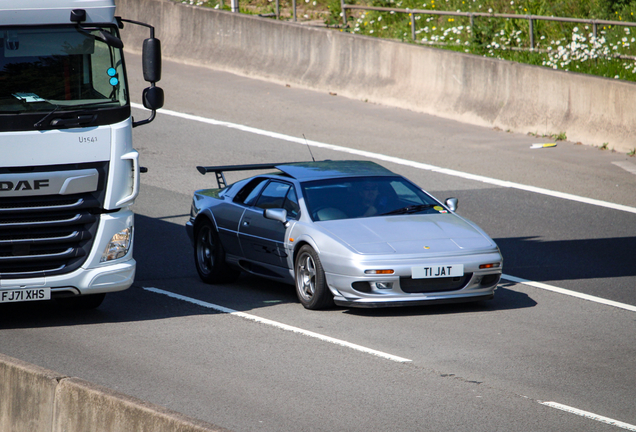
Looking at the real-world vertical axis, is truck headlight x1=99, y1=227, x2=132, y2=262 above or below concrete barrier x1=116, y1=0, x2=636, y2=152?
below

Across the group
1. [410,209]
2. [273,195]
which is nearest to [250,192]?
[273,195]

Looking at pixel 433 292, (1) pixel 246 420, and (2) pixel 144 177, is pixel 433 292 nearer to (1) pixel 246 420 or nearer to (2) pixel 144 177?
Result: (1) pixel 246 420

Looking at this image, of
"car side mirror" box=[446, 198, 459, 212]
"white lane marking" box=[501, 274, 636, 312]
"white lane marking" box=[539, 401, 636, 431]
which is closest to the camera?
"white lane marking" box=[539, 401, 636, 431]

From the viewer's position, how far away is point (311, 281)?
32.3 ft

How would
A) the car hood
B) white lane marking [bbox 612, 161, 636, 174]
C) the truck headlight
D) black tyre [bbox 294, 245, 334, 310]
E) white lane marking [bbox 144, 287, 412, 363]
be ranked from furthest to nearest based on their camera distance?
1. white lane marking [bbox 612, 161, 636, 174]
2. black tyre [bbox 294, 245, 334, 310]
3. the car hood
4. the truck headlight
5. white lane marking [bbox 144, 287, 412, 363]

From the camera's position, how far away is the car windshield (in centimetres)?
1021

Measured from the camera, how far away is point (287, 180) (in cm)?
1078

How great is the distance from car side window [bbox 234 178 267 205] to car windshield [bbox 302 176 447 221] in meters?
0.87

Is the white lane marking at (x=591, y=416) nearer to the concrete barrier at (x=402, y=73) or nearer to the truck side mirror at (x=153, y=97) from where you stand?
the truck side mirror at (x=153, y=97)

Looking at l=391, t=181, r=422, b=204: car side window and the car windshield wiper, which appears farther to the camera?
l=391, t=181, r=422, b=204: car side window

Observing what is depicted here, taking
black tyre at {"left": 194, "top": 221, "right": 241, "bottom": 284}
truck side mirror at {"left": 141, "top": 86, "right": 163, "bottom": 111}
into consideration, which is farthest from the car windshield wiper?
truck side mirror at {"left": 141, "top": 86, "right": 163, "bottom": 111}

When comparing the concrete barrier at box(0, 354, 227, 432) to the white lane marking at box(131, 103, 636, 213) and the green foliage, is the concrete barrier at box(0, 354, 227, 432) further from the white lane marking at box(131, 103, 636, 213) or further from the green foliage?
the green foliage

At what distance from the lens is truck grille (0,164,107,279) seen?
8.76 m

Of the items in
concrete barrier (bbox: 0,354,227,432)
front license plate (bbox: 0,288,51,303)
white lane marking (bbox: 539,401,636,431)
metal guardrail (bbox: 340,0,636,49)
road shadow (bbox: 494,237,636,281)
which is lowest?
road shadow (bbox: 494,237,636,281)
